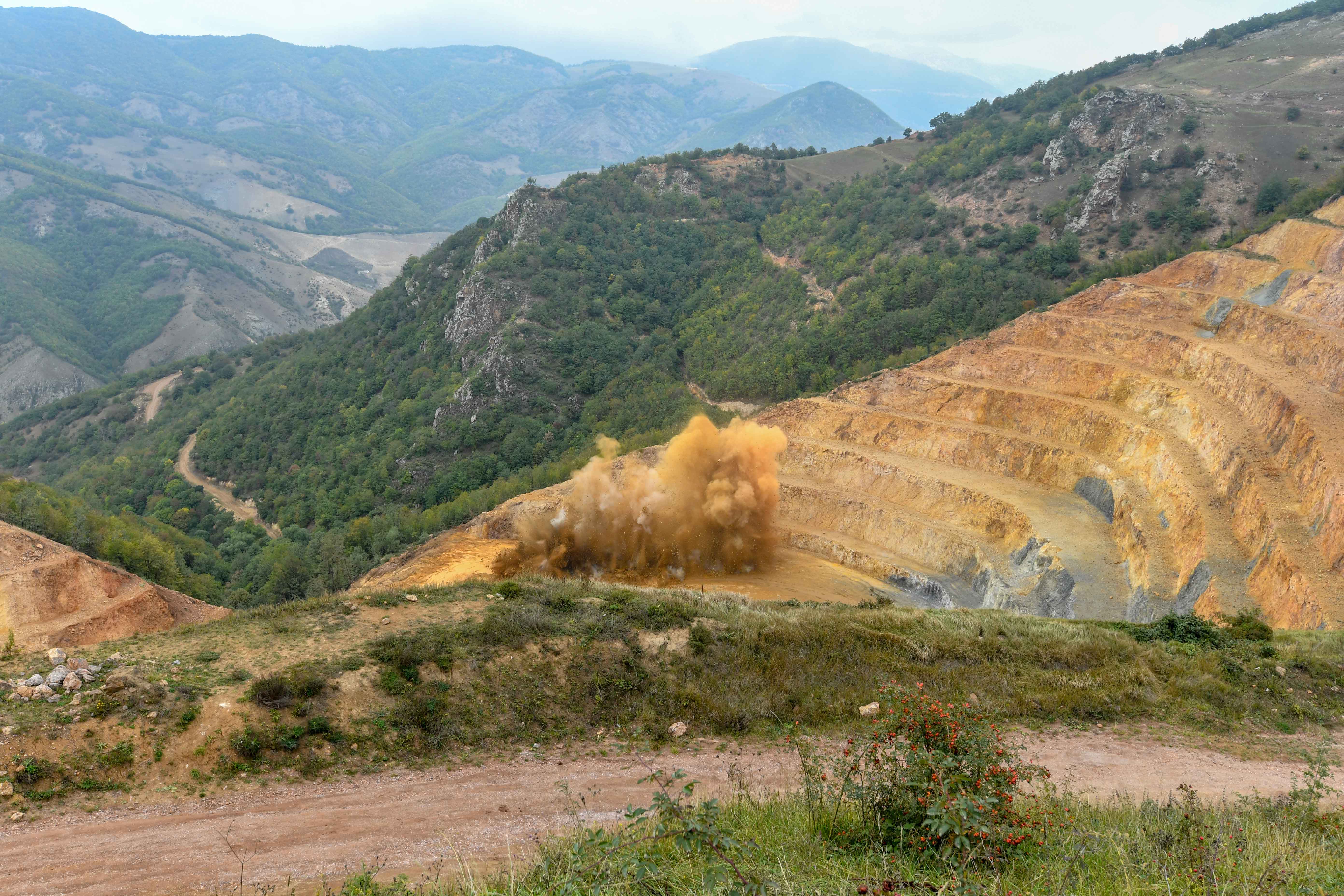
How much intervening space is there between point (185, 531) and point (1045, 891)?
299 ft

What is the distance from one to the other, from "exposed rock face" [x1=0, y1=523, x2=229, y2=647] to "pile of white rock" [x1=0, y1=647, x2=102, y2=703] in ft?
51.1

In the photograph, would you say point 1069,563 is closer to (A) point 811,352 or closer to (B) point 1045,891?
(B) point 1045,891

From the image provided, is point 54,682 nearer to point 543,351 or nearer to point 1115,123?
point 543,351

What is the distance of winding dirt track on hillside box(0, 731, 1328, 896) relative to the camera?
14.0 meters

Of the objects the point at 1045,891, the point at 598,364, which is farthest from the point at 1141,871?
the point at 598,364

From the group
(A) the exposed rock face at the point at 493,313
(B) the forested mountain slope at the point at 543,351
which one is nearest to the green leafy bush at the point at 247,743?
(B) the forested mountain slope at the point at 543,351

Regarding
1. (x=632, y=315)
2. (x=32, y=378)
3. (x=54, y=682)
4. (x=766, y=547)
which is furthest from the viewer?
(x=32, y=378)

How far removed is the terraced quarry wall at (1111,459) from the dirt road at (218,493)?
45.1 m

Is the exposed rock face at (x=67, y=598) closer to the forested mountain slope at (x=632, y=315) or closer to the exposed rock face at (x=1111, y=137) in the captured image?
the forested mountain slope at (x=632, y=315)

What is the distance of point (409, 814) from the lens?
16.7m

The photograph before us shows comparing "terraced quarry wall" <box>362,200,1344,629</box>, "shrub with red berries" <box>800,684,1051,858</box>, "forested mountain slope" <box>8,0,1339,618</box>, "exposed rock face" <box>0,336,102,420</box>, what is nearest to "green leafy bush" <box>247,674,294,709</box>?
→ "shrub with red berries" <box>800,684,1051,858</box>

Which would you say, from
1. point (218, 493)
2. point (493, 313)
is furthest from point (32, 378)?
point (493, 313)

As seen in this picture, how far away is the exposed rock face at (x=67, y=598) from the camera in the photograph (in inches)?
1275

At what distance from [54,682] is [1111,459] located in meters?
50.8
